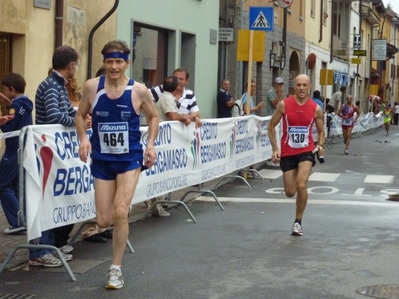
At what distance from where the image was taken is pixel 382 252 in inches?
367

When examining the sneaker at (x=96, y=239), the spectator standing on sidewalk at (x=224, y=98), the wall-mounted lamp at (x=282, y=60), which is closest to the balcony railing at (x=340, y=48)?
the wall-mounted lamp at (x=282, y=60)

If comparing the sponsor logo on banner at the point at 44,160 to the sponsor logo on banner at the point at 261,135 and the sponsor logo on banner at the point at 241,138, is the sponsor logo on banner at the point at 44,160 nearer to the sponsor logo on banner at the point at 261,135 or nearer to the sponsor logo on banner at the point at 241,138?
the sponsor logo on banner at the point at 241,138

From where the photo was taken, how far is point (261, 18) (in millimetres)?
19047

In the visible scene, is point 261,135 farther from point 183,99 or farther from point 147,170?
point 147,170

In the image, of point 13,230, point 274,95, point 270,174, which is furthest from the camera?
point 274,95

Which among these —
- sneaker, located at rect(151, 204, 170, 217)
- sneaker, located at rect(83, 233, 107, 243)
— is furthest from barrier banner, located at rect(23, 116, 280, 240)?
sneaker, located at rect(83, 233, 107, 243)

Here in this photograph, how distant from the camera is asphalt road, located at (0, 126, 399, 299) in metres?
7.38

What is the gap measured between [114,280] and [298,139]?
4088 millimetres

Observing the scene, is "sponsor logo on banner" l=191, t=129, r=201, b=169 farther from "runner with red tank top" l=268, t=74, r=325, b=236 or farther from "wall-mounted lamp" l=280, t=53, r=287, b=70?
"wall-mounted lamp" l=280, t=53, r=287, b=70

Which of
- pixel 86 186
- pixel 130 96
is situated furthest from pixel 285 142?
pixel 130 96

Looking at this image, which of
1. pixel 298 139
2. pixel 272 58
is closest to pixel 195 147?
pixel 298 139

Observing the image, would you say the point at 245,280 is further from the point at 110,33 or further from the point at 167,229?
the point at 110,33

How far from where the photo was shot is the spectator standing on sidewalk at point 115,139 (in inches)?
295

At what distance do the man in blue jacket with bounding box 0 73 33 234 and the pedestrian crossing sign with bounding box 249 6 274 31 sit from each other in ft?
32.4
